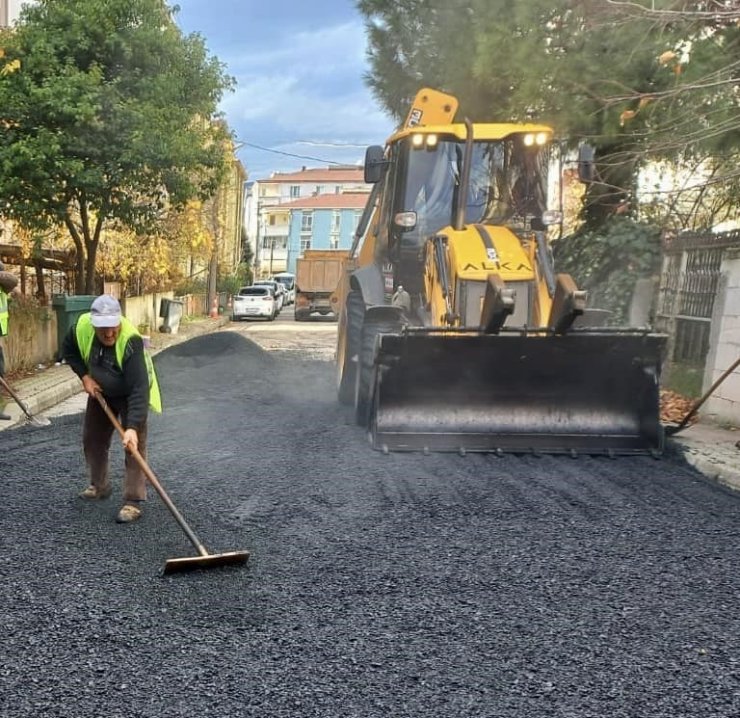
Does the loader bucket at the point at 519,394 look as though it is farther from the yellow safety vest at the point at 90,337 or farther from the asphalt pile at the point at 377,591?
the yellow safety vest at the point at 90,337

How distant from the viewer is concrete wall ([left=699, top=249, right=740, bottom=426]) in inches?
287

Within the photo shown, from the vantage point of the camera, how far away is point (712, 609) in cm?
331

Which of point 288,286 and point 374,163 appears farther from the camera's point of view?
point 288,286

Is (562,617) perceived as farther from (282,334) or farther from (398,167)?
(282,334)

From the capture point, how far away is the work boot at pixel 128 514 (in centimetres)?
A: 425

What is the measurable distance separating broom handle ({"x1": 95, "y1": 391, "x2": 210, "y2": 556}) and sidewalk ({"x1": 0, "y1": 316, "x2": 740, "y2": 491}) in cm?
317

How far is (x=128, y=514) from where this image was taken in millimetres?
4262

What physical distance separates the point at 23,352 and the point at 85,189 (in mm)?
2429

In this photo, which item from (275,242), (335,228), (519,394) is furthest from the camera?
(275,242)

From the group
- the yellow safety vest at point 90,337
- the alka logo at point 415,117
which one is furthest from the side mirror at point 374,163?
the yellow safety vest at point 90,337

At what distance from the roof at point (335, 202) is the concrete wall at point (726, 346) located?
205 ft

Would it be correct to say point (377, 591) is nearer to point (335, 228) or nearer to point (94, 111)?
point (94, 111)

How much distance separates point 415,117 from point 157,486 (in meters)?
5.45

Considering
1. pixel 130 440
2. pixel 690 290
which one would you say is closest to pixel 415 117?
pixel 690 290
